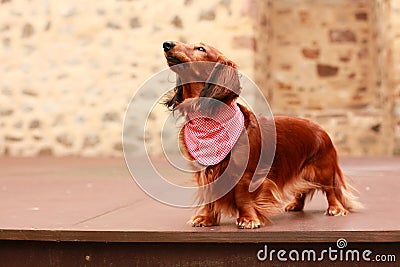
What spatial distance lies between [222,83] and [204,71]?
0.06 meters

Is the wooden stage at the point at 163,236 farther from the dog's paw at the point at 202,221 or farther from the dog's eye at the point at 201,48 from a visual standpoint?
the dog's eye at the point at 201,48

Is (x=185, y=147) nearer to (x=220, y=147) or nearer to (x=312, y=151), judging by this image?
(x=220, y=147)

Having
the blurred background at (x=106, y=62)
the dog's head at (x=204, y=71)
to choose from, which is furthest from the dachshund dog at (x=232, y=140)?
the blurred background at (x=106, y=62)

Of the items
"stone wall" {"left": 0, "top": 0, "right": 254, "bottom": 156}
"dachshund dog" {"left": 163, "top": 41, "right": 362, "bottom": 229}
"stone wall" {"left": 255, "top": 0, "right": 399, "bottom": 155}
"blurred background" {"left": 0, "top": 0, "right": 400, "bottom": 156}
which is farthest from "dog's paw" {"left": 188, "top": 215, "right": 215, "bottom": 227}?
"stone wall" {"left": 255, "top": 0, "right": 399, "bottom": 155}

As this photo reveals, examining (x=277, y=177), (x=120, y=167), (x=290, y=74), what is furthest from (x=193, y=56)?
(x=290, y=74)

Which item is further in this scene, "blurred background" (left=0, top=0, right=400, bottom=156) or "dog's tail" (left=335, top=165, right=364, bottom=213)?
"blurred background" (left=0, top=0, right=400, bottom=156)

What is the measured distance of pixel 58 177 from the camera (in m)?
3.77

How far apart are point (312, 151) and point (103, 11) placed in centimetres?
364

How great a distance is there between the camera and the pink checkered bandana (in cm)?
184

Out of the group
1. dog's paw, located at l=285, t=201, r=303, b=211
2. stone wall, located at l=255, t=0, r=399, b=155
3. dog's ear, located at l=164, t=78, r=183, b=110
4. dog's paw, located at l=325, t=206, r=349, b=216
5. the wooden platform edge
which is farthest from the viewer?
stone wall, located at l=255, t=0, r=399, b=155

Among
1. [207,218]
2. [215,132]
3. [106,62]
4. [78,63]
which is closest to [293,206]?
[207,218]

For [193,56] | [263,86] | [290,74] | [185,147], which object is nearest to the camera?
[193,56]

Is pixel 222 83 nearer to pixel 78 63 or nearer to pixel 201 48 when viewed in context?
pixel 201 48

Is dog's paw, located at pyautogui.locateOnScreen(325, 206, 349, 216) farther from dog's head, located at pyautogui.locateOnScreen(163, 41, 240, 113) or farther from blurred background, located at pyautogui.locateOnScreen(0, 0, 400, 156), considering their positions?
blurred background, located at pyautogui.locateOnScreen(0, 0, 400, 156)
